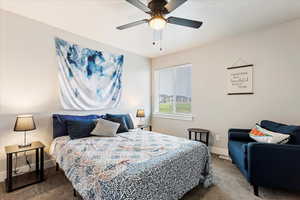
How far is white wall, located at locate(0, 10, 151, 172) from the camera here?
213 centimetres

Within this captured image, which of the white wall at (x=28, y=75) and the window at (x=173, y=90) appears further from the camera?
the window at (x=173, y=90)

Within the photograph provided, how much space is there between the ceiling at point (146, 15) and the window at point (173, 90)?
1108 millimetres

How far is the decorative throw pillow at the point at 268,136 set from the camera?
192cm

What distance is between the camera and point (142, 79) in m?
4.29

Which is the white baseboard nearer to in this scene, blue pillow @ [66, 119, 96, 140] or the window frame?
blue pillow @ [66, 119, 96, 140]

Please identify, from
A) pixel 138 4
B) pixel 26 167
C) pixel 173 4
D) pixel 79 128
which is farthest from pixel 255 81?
pixel 26 167

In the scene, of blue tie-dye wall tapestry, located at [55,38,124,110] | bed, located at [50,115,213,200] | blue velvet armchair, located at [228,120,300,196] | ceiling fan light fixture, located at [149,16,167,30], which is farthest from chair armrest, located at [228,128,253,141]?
blue tie-dye wall tapestry, located at [55,38,124,110]

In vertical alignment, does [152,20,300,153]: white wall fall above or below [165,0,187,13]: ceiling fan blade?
below

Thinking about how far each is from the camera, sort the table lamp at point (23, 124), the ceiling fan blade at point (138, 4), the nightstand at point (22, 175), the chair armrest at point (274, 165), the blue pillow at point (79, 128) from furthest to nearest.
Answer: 1. the blue pillow at point (79, 128)
2. the table lamp at point (23, 124)
3. the nightstand at point (22, 175)
4. the chair armrest at point (274, 165)
5. the ceiling fan blade at point (138, 4)

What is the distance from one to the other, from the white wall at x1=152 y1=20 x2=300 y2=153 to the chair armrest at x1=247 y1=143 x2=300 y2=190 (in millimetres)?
1066

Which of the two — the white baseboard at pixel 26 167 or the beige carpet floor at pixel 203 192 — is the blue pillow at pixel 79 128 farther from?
the white baseboard at pixel 26 167

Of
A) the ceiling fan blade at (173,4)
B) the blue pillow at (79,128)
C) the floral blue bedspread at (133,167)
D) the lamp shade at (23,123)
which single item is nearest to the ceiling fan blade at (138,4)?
the ceiling fan blade at (173,4)

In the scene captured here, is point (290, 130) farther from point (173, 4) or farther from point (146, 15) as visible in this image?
point (146, 15)

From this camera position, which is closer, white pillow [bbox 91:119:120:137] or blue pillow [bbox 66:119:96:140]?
blue pillow [bbox 66:119:96:140]
